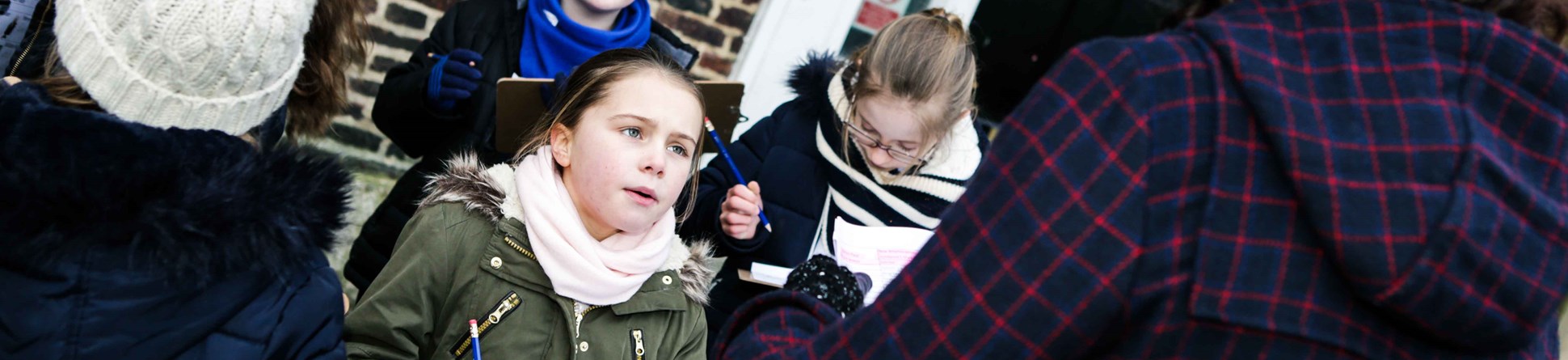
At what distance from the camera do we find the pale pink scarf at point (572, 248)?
2.26m

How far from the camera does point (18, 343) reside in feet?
4.96

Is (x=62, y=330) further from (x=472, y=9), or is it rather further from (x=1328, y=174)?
(x=472, y=9)

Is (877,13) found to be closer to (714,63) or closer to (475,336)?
(714,63)

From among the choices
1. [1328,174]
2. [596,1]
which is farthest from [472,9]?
[1328,174]

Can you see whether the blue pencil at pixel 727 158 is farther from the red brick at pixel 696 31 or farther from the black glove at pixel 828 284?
the red brick at pixel 696 31

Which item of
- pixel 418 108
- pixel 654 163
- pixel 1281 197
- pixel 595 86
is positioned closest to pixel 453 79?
pixel 418 108

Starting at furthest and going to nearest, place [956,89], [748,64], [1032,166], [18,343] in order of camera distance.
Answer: [748,64]
[956,89]
[18,343]
[1032,166]

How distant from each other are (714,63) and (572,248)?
2663mm

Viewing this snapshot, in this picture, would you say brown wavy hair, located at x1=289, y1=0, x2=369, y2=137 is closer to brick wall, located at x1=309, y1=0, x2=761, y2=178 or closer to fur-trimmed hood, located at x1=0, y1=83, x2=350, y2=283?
fur-trimmed hood, located at x1=0, y1=83, x2=350, y2=283

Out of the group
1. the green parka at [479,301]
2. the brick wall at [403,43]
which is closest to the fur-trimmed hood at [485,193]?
the green parka at [479,301]

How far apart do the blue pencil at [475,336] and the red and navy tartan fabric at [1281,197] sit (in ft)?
3.69

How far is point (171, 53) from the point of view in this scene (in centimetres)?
159

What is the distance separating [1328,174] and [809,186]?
2101 mm

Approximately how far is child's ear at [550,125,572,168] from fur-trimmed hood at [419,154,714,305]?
0.10 meters
